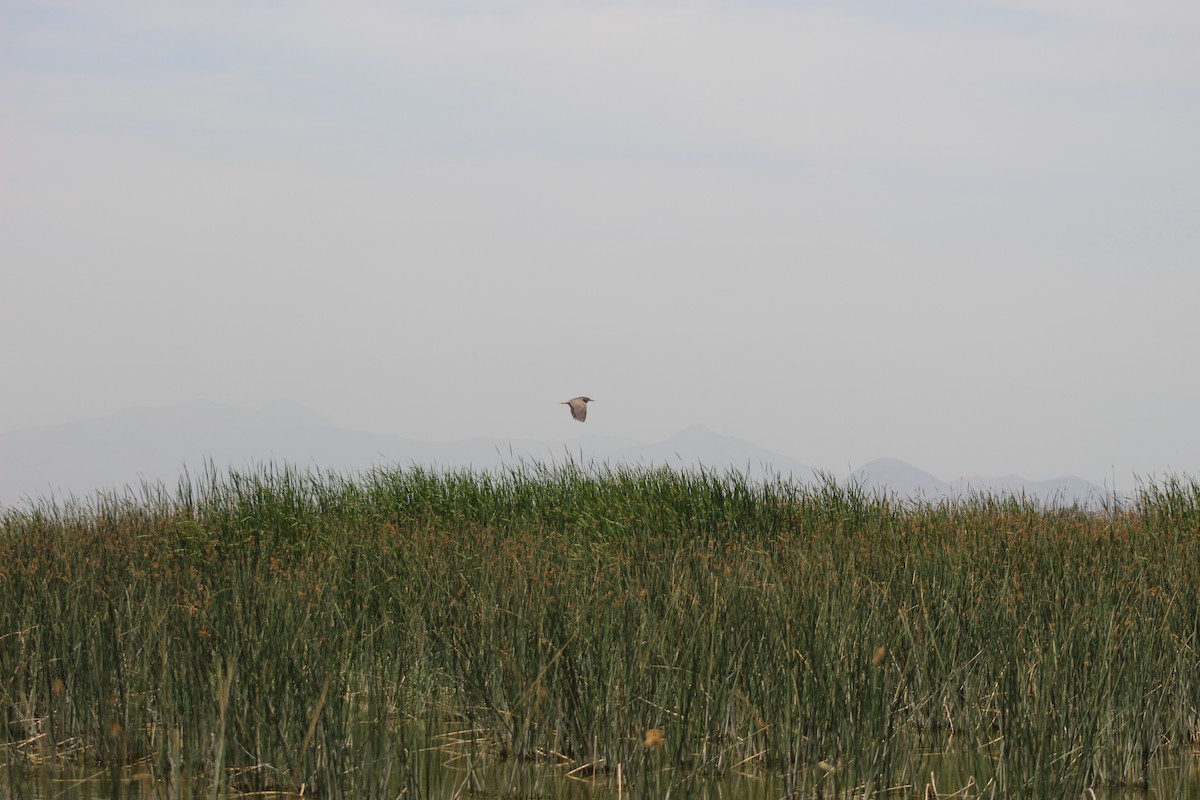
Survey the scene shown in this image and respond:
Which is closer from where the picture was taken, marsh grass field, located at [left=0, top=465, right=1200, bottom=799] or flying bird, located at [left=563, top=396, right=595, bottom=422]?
marsh grass field, located at [left=0, top=465, right=1200, bottom=799]

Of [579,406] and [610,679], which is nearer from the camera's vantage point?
[610,679]

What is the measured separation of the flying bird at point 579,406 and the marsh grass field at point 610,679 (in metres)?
4.17

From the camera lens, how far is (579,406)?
13.5m

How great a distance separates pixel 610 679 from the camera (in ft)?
17.7

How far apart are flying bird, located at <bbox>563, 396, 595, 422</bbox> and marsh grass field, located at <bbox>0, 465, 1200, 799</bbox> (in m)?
4.17

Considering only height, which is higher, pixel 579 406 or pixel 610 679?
pixel 579 406

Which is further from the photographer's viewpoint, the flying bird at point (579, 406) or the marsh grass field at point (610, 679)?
the flying bird at point (579, 406)

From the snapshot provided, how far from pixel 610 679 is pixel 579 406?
8254 mm

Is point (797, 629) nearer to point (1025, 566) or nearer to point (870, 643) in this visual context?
point (870, 643)

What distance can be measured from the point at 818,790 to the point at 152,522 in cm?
991

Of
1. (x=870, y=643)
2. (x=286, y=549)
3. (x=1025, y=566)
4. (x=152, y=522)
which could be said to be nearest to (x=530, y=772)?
(x=870, y=643)

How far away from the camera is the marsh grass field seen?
5129 mm

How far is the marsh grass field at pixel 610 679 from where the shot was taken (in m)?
5.13

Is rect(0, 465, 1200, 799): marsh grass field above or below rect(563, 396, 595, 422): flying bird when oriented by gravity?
below
